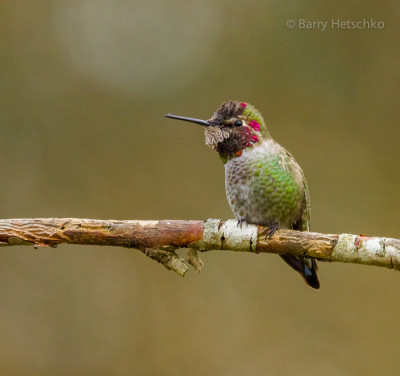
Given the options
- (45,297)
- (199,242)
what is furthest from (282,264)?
(199,242)

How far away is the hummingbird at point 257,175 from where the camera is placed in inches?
131

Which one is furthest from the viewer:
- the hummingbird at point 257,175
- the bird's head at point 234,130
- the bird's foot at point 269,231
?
the bird's head at point 234,130

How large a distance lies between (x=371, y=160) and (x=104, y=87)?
3.67m

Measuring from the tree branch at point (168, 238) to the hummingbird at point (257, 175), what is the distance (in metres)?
0.38

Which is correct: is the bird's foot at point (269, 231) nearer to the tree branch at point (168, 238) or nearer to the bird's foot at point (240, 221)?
the tree branch at point (168, 238)

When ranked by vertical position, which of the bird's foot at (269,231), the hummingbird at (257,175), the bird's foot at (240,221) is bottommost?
the bird's foot at (269,231)

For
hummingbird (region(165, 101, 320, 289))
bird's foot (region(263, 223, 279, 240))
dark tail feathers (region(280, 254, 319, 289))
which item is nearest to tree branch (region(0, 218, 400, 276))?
bird's foot (region(263, 223, 279, 240))

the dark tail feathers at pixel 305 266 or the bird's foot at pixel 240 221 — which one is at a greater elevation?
the bird's foot at pixel 240 221

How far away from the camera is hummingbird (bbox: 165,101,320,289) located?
3.33 metres

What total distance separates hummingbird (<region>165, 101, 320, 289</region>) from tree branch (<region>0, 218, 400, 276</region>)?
1.26 ft

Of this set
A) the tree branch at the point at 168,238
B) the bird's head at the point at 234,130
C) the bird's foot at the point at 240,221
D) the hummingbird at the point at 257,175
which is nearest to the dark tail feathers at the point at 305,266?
the hummingbird at the point at 257,175

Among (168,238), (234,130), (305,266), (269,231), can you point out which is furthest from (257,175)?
(168,238)

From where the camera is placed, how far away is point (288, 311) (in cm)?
636

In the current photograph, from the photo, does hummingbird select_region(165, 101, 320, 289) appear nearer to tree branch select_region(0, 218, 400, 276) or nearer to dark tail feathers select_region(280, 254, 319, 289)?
dark tail feathers select_region(280, 254, 319, 289)
